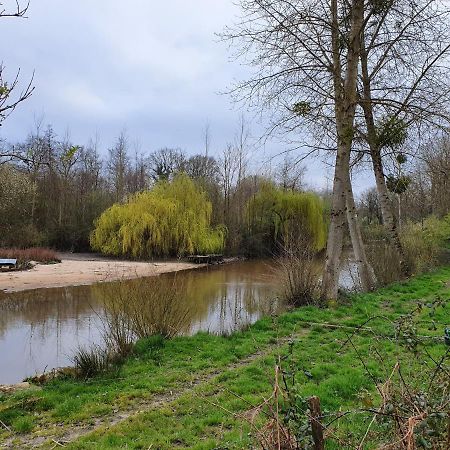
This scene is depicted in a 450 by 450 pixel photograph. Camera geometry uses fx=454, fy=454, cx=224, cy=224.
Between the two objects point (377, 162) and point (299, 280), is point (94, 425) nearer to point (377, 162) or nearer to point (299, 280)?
point (299, 280)

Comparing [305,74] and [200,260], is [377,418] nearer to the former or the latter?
[305,74]

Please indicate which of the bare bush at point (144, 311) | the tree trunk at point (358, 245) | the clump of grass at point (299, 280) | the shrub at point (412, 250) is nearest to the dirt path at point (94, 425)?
the bare bush at point (144, 311)

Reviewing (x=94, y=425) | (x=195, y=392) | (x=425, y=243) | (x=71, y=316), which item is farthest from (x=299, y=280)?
(x=425, y=243)

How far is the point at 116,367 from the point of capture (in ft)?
22.6

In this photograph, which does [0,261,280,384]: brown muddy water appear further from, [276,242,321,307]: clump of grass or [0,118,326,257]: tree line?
[0,118,326,257]: tree line

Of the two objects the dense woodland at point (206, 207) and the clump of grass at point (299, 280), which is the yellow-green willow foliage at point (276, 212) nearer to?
the dense woodland at point (206, 207)

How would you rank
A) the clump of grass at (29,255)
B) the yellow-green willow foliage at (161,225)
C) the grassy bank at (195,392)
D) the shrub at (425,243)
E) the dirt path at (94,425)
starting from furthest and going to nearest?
the yellow-green willow foliage at (161,225) → the clump of grass at (29,255) → the shrub at (425,243) → the dirt path at (94,425) → the grassy bank at (195,392)

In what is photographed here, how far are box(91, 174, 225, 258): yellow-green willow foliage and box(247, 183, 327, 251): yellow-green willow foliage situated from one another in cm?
441

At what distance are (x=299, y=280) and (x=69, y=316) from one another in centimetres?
675

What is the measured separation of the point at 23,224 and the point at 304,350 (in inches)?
1179

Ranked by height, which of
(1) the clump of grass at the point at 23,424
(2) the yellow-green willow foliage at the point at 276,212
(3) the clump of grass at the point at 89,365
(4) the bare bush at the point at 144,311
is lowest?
(1) the clump of grass at the point at 23,424

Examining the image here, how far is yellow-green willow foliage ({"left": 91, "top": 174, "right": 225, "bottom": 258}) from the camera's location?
1163 inches

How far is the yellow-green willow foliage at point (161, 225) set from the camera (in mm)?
29547

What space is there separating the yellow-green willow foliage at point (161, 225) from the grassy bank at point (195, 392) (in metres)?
21.6
